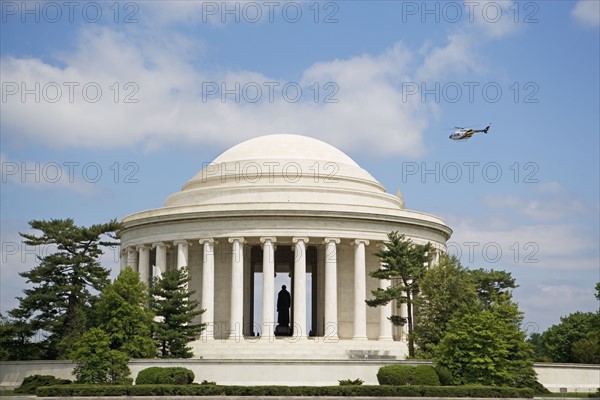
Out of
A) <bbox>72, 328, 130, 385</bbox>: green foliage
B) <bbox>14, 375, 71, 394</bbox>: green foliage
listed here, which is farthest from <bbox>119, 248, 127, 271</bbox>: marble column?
<bbox>72, 328, 130, 385</bbox>: green foliage

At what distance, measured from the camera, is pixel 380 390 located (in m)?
58.7

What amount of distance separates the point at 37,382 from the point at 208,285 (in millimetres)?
21288

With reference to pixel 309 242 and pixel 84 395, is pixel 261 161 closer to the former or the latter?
pixel 309 242

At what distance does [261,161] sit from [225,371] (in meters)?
27.4

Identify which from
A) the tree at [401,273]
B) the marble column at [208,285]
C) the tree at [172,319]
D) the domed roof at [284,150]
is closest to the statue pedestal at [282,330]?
the marble column at [208,285]

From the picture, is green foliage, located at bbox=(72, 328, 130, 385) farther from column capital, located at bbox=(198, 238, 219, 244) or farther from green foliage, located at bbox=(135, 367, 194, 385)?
column capital, located at bbox=(198, 238, 219, 244)

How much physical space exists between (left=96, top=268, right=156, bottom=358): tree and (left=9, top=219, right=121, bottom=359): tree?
998 centimetres

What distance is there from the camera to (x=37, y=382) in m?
66.1

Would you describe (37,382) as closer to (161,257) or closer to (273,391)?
(273,391)

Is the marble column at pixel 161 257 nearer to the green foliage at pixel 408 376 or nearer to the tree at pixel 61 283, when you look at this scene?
the tree at pixel 61 283

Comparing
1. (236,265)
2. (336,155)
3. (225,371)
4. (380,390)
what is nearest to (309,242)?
(236,265)

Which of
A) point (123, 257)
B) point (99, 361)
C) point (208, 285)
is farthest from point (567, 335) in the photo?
point (99, 361)

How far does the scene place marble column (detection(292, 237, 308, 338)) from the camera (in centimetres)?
8200

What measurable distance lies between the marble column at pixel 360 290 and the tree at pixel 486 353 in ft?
57.9
